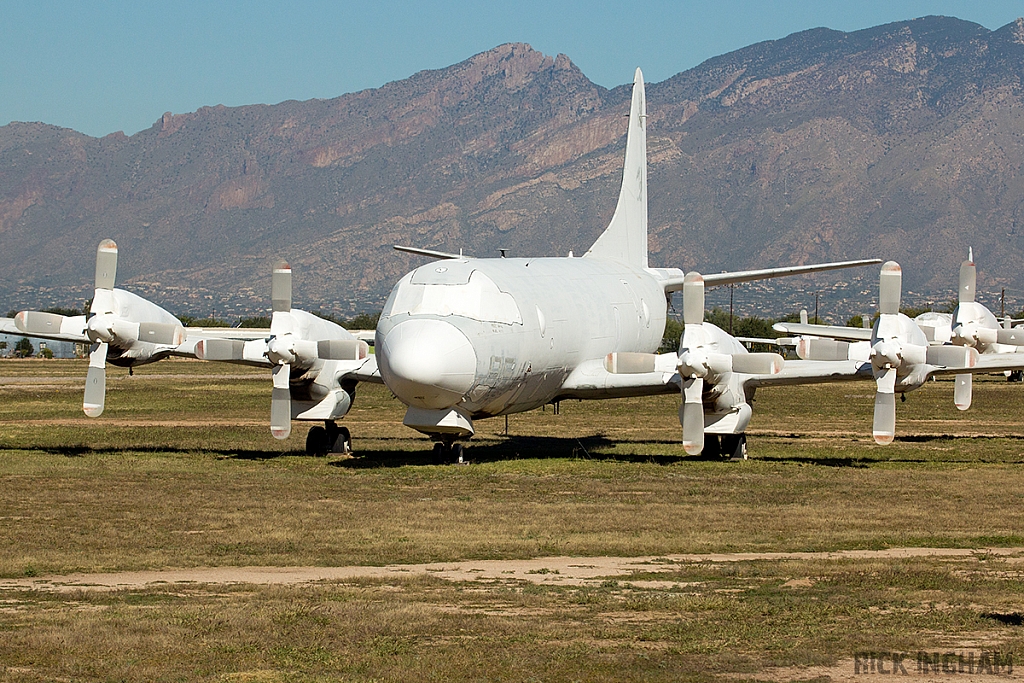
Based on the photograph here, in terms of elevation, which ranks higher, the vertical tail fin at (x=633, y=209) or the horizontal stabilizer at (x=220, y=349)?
the vertical tail fin at (x=633, y=209)

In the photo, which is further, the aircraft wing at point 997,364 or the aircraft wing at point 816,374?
the aircraft wing at point 997,364

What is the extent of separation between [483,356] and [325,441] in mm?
5924

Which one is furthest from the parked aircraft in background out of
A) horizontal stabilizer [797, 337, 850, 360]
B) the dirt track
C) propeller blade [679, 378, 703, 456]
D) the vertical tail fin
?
the vertical tail fin

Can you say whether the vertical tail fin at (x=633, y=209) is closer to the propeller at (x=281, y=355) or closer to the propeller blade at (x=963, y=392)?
the propeller blade at (x=963, y=392)

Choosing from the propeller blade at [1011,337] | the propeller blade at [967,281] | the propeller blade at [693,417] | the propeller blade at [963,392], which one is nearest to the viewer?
the propeller blade at [693,417]

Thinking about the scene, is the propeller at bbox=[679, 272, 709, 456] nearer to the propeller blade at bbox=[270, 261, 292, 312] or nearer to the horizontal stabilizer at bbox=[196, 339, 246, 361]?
the propeller blade at bbox=[270, 261, 292, 312]

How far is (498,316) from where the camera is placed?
26.9 metres

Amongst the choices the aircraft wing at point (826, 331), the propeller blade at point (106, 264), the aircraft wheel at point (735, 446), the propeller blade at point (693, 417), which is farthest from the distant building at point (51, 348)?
the propeller blade at point (693, 417)

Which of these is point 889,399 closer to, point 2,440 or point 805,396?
point 2,440

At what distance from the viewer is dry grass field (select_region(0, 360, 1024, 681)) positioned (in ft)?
40.0

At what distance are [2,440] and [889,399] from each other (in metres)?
20.2

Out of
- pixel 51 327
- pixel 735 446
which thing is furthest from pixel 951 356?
pixel 51 327

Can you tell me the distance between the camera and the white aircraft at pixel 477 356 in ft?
84.7

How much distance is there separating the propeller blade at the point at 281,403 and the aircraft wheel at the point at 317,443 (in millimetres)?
1404
